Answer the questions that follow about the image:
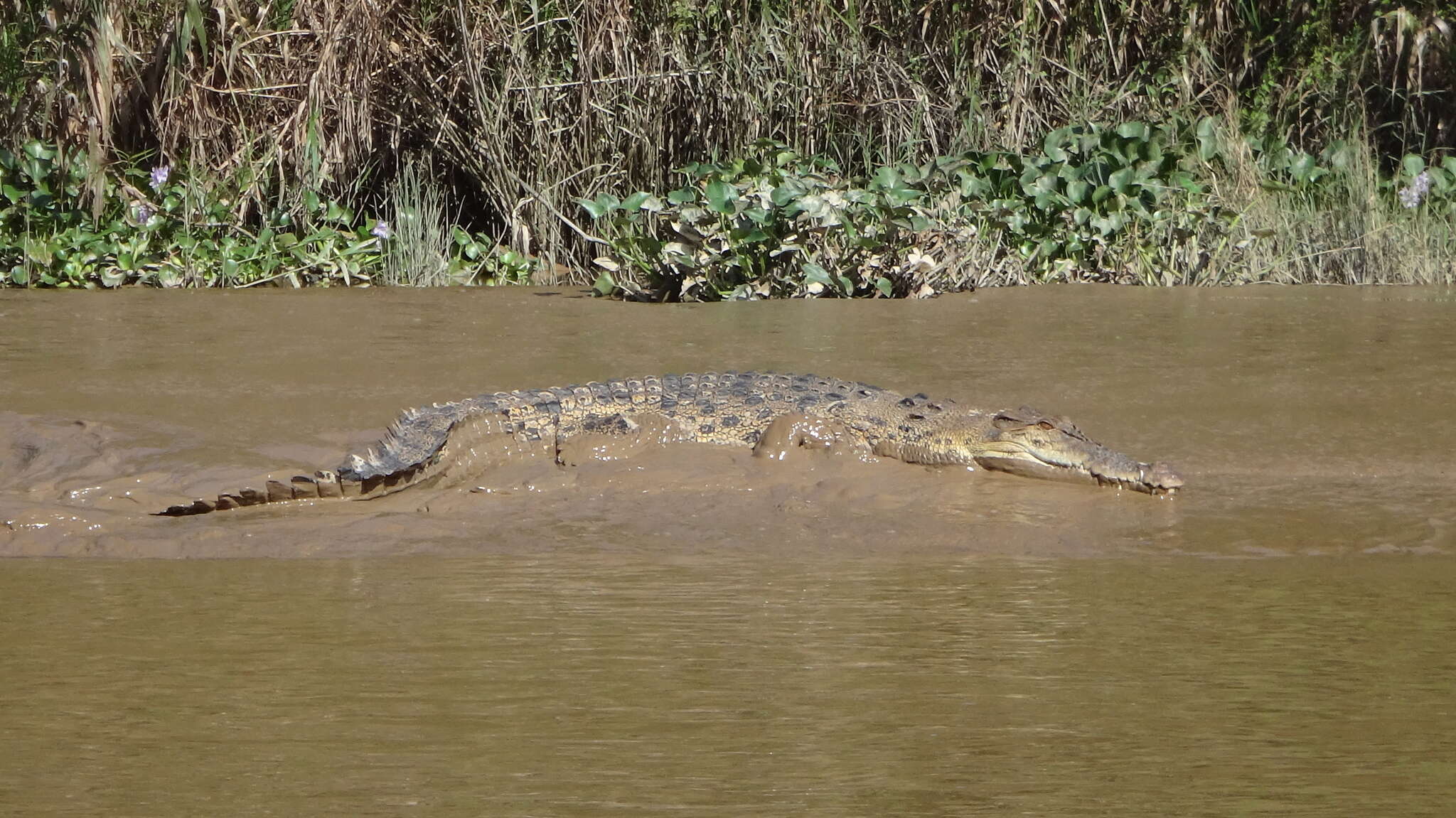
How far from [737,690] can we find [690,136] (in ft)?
23.6

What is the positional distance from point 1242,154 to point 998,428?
4924 millimetres

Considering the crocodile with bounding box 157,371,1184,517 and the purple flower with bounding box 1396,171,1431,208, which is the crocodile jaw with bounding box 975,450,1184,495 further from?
the purple flower with bounding box 1396,171,1431,208

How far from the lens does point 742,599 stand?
3.31 metres

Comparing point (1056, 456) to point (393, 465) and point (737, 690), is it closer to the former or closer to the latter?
point (393, 465)

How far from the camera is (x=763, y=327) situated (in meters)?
7.24

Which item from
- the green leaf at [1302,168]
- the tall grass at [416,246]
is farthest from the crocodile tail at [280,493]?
the green leaf at [1302,168]

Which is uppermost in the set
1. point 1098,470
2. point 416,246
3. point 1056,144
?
point 1056,144

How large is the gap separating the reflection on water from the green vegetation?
493 cm

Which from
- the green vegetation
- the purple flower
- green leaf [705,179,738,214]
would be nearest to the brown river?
green leaf [705,179,738,214]

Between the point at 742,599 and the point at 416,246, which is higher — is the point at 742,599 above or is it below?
below

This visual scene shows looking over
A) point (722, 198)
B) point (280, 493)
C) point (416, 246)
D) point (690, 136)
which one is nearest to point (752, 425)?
point (280, 493)

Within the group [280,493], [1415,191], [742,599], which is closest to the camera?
[742,599]

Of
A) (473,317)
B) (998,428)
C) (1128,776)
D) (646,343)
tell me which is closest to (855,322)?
(646,343)

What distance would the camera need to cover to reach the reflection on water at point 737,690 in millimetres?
2199
